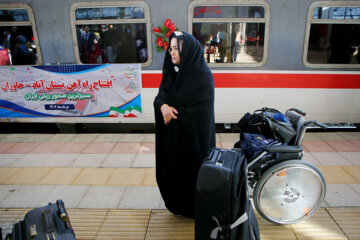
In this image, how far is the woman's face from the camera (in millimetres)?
2238

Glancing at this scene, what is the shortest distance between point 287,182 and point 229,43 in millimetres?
2920

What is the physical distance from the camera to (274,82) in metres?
4.68

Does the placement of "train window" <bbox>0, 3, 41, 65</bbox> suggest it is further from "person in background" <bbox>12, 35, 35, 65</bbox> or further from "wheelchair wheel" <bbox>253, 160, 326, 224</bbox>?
"wheelchair wheel" <bbox>253, 160, 326, 224</bbox>

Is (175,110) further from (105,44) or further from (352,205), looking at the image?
(105,44)

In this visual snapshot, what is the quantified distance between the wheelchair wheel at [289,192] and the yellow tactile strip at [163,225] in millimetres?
137

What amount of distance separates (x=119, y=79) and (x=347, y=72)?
4190mm

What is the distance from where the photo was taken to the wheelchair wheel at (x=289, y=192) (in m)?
2.31

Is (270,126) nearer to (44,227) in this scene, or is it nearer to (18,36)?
(44,227)

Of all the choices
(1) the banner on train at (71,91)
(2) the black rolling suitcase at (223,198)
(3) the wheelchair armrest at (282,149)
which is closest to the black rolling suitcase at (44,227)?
(2) the black rolling suitcase at (223,198)

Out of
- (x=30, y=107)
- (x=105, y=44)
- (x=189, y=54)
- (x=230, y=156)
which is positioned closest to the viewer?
(x=230, y=156)

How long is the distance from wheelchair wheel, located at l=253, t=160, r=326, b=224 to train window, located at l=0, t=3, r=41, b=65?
15.0 feet

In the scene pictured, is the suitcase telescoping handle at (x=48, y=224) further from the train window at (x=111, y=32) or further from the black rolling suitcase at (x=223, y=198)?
the train window at (x=111, y=32)

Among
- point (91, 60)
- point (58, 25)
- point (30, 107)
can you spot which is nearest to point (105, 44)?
point (91, 60)

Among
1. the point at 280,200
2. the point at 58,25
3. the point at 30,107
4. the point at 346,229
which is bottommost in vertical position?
the point at 346,229
